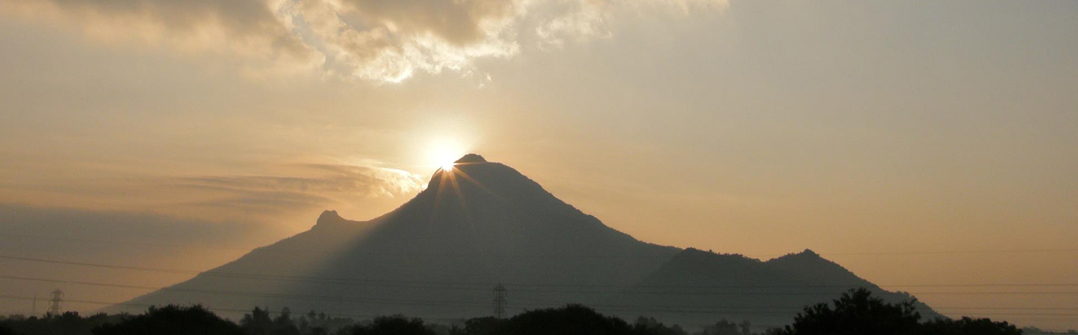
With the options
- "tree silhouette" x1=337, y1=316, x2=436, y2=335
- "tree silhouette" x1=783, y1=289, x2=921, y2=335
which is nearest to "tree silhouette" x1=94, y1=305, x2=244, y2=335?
"tree silhouette" x1=337, y1=316, x2=436, y2=335

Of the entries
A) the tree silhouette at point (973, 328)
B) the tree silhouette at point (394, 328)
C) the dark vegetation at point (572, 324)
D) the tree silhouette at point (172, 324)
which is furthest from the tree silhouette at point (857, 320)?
the tree silhouette at point (172, 324)

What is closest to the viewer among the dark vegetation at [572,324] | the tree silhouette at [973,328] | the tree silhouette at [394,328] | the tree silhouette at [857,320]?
the tree silhouette at [857,320]

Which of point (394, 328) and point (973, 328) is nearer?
point (973, 328)

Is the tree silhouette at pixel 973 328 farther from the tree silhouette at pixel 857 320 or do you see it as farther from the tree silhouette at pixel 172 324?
the tree silhouette at pixel 172 324

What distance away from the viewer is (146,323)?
105 meters

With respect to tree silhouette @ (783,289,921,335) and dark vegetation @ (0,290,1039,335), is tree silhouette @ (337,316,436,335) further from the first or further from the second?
tree silhouette @ (783,289,921,335)

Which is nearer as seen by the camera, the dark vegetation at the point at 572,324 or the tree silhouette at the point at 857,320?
the tree silhouette at the point at 857,320

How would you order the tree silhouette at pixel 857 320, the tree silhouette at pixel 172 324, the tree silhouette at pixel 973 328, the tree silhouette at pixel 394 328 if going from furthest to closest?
1. the tree silhouette at pixel 394 328
2. the tree silhouette at pixel 172 324
3. the tree silhouette at pixel 973 328
4. the tree silhouette at pixel 857 320

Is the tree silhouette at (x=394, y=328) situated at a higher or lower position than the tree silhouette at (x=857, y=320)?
lower

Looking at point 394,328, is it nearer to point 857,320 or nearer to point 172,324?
point 172,324

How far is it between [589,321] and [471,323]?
2201 inches

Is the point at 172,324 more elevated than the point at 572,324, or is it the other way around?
the point at 572,324

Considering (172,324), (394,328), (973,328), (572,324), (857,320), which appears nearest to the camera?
(857,320)

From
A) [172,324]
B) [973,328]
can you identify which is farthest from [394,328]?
[973,328]
